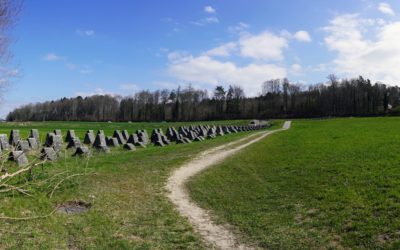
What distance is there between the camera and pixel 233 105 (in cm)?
13925

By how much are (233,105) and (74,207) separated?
12961 centimetres

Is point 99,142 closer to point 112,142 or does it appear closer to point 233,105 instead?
point 112,142

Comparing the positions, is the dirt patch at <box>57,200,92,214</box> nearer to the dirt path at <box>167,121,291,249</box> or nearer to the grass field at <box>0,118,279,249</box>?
the grass field at <box>0,118,279,249</box>

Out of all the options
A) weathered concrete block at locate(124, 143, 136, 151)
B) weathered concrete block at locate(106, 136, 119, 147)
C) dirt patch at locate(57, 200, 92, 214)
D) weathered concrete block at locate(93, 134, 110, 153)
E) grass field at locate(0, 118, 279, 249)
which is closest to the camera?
grass field at locate(0, 118, 279, 249)

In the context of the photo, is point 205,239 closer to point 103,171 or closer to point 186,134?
point 103,171

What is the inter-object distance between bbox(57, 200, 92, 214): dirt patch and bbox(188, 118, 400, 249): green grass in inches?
130

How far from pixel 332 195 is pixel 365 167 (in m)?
4.32

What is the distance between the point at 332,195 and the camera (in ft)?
36.9

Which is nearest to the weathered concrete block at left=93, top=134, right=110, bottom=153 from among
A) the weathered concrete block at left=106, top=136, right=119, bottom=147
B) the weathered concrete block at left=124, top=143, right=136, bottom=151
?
the weathered concrete block at left=106, top=136, right=119, bottom=147

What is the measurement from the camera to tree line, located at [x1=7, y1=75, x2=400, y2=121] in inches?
4919

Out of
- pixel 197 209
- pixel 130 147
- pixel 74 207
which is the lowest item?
pixel 197 209

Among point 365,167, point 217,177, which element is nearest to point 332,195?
point 365,167

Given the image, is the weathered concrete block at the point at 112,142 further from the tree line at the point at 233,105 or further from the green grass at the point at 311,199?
the tree line at the point at 233,105

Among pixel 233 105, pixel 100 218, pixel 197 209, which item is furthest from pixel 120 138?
pixel 233 105
